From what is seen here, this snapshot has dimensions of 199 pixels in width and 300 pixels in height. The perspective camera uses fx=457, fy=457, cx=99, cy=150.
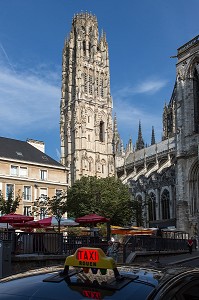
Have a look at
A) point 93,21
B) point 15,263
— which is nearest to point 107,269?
point 15,263

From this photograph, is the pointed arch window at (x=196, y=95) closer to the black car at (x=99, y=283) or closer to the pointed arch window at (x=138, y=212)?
the pointed arch window at (x=138, y=212)

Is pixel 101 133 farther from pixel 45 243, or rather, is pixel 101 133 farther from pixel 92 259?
pixel 92 259

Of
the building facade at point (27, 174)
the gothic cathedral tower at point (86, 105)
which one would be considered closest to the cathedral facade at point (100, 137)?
the gothic cathedral tower at point (86, 105)

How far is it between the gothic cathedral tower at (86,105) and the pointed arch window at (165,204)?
21956mm

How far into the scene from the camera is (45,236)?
Result: 712 inches

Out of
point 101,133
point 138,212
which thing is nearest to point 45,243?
point 138,212

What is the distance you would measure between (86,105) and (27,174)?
145 feet

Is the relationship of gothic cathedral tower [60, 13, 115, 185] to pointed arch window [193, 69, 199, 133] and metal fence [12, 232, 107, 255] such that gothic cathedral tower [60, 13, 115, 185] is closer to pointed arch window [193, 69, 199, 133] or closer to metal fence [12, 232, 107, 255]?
pointed arch window [193, 69, 199, 133]

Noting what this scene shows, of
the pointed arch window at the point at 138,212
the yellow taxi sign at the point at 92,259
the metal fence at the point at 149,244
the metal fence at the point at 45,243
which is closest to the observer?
the yellow taxi sign at the point at 92,259

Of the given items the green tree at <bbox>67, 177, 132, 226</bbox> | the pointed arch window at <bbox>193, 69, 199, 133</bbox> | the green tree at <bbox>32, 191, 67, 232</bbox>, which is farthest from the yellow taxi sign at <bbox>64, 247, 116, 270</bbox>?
the green tree at <bbox>67, 177, 132, 226</bbox>

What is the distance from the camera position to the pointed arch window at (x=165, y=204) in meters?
62.5

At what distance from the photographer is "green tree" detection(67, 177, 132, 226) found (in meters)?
48.4

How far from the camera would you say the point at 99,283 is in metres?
2.77

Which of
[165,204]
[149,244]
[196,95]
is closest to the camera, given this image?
[149,244]
